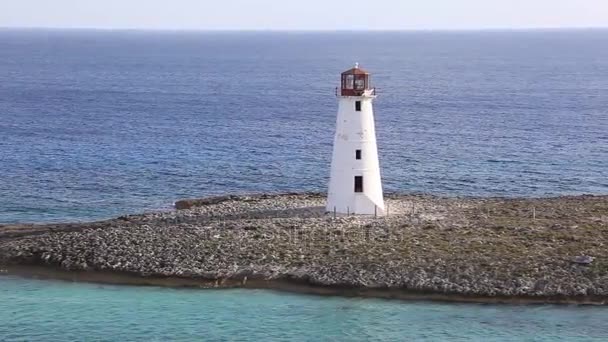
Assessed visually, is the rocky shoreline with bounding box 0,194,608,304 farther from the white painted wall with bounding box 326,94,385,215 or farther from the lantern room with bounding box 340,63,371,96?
the lantern room with bounding box 340,63,371,96

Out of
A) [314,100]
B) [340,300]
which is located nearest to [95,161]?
[340,300]

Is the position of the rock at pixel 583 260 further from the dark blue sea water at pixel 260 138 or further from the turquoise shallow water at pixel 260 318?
the dark blue sea water at pixel 260 138

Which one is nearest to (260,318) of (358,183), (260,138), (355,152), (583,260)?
(358,183)

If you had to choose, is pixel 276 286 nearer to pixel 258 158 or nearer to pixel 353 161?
pixel 353 161

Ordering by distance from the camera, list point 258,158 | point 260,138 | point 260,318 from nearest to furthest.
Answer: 1. point 260,318
2. point 258,158
3. point 260,138

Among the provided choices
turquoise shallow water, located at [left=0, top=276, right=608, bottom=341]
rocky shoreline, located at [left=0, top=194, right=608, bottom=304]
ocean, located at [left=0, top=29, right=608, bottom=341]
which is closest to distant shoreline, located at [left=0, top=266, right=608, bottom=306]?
rocky shoreline, located at [left=0, top=194, right=608, bottom=304]

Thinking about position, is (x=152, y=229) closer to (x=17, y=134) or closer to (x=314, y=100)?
(x=17, y=134)
